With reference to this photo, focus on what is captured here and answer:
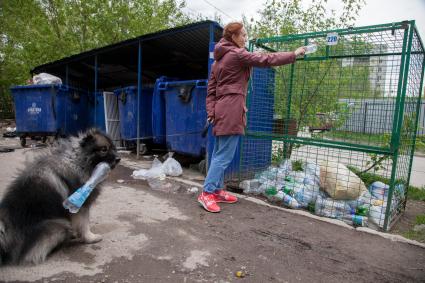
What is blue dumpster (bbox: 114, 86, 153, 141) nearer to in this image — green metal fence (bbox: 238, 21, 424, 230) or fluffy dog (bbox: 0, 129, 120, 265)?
green metal fence (bbox: 238, 21, 424, 230)

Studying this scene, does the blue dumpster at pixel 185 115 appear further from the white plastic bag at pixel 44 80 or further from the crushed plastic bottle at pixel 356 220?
the white plastic bag at pixel 44 80

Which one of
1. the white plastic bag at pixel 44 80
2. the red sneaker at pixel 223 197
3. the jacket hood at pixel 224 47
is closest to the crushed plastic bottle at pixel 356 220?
the red sneaker at pixel 223 197

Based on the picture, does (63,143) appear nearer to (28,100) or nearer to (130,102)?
(130,102)

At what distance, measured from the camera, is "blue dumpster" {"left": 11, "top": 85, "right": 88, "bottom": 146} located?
26.1 ft

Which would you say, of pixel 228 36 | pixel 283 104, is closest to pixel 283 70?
pixel 283 104

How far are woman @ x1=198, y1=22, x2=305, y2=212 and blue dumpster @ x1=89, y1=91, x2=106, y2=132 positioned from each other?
226 inches

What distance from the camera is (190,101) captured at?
18.2 ft

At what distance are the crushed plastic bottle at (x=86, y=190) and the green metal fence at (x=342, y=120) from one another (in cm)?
240

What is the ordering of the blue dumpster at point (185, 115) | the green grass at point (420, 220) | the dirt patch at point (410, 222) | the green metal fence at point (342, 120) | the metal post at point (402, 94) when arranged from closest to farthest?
1. the metal post at point (402, 94)
2. the dirt patch at point (410, 222)
3. the green metal fence at point (342, 120)
4. the green grass at point (420, 220)
5. the blue dumpster at point (185, 115)

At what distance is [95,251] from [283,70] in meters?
3.97

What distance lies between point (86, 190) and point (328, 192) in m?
3.06

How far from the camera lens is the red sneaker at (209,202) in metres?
3.65

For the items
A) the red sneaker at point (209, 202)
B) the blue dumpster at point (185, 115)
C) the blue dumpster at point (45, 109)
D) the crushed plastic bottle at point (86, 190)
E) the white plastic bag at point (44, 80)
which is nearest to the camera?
the crushed plastic bottle at point (86, 190)

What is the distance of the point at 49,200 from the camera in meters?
2.34
